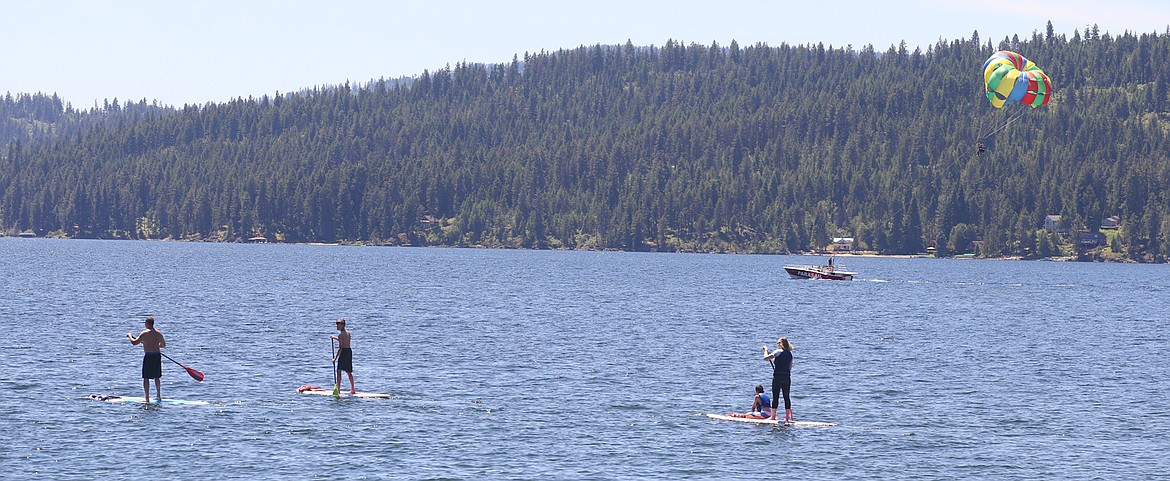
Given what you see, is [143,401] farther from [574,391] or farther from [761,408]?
[761,408]

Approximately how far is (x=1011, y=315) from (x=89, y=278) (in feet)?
298

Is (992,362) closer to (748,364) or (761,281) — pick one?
(748,364)

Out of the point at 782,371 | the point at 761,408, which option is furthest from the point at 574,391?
the point at 782,371

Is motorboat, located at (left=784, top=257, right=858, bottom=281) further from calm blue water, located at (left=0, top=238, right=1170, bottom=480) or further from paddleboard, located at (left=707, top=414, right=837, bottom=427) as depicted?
paddleboard, located at (left=707, top=414, right=837, bottom=427)

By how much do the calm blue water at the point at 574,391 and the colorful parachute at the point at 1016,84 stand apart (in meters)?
16.0

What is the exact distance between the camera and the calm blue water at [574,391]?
36375mm

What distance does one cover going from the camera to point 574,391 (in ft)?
167

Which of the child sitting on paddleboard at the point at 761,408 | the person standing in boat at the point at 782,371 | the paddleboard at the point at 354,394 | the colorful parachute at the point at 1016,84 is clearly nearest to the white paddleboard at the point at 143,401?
the paddleboard at the point at 354,394

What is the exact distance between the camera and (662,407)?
153 feet

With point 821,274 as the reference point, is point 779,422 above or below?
below

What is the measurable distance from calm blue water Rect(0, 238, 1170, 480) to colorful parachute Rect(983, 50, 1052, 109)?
16.0 m

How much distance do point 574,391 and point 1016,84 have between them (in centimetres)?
5758

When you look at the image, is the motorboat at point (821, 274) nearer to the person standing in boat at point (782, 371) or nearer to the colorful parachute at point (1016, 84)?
the colorful parachute at point (1016, 84)

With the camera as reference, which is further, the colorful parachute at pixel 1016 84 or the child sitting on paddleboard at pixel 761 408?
the colorful parachute at pixel 1016 84
